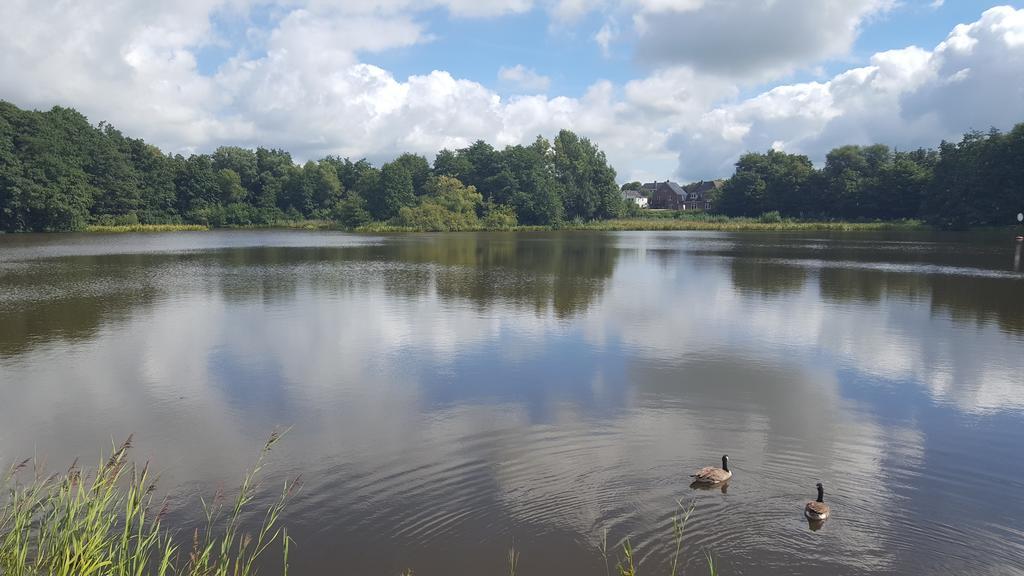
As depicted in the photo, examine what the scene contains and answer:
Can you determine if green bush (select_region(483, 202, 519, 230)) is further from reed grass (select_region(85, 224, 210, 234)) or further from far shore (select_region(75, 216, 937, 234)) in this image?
reed grass (select_region(85, 224, 210, 234))

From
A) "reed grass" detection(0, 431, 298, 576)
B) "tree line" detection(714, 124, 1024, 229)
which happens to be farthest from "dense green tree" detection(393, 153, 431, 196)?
"reed grass" detection(0, 431, 298, 576)

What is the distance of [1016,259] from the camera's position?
116ft

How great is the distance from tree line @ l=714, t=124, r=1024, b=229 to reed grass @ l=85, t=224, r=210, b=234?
260ft

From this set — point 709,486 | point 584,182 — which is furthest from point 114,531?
point 584,182

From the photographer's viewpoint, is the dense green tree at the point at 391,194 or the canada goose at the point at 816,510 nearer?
the canada goose at the point at 816,510

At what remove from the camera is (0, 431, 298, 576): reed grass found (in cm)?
400

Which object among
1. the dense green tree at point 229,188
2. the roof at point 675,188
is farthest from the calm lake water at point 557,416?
the roof at point 675,188

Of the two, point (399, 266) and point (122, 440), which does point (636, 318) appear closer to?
point (122, 440)

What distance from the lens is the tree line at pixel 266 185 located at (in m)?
65.3

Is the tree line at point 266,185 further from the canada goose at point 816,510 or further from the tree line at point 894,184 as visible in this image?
the canada goose at point 816,510

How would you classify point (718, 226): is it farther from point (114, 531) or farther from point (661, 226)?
point (114, 531)

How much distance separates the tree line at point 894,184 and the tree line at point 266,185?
73.2 ft

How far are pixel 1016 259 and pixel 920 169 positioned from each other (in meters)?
52.1

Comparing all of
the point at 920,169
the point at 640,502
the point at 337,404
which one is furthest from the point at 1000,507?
the point at 920,169
